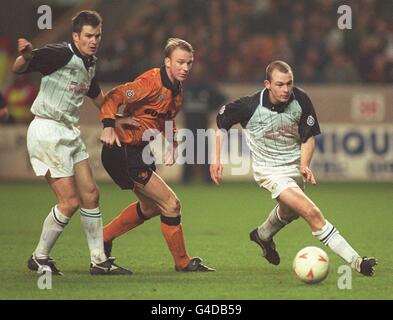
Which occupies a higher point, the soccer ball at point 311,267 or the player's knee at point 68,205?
the player's knee at point 68,205

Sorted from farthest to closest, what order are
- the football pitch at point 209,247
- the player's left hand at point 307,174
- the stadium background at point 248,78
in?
the stadium background at point 248,78, the player's left hand at point 307,174, the football pitch at point 209,247

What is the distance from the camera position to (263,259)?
8.52 m

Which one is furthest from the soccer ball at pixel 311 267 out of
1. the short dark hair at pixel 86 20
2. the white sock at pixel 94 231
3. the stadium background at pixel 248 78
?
the stadium background at pixel 248 78

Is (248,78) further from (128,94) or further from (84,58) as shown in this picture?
(84,58)

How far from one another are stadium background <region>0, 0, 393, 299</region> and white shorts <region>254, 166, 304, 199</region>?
2.14 m

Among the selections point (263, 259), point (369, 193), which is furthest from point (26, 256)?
point (369, 193)

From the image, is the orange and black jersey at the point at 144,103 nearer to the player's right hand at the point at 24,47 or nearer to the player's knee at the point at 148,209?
the player's knee at the point at 148,209

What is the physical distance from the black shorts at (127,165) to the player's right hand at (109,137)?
296mm

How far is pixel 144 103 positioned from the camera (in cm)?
785

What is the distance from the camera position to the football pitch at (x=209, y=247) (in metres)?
6.88

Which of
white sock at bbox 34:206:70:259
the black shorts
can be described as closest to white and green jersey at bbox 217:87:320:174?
the black shorts

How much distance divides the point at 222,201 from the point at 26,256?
17.2ft

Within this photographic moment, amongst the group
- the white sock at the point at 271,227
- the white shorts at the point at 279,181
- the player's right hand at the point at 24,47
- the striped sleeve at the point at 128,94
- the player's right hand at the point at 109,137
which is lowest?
the white sock at the point at 271,227

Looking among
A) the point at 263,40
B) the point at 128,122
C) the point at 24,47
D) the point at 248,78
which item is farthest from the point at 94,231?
the point at 263,40
